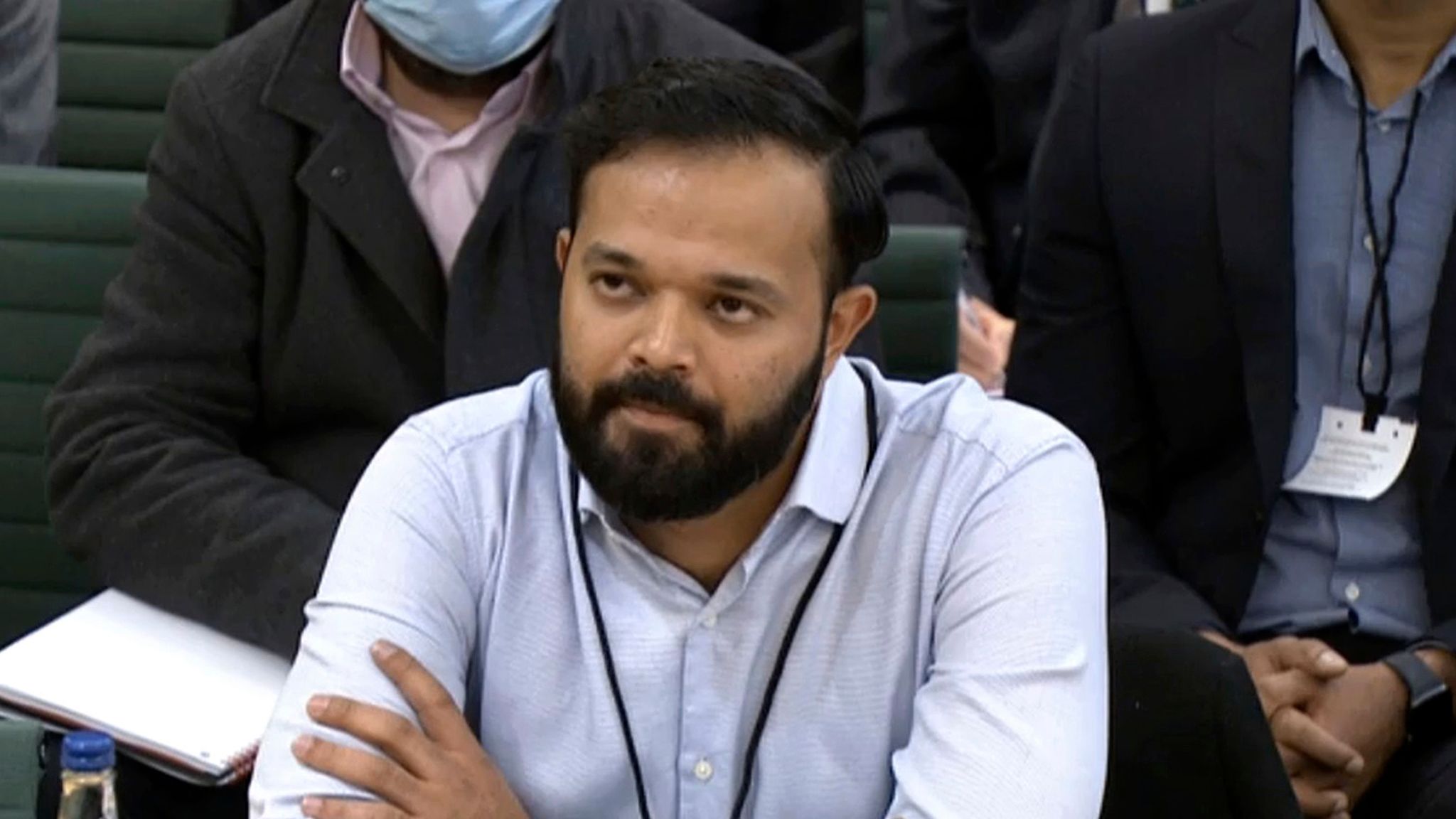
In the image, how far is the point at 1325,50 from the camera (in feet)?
9.38

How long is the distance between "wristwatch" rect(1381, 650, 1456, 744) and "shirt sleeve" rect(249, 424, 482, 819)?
3.61ft

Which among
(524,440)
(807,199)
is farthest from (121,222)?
(807,199)

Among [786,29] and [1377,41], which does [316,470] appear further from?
[786,29]

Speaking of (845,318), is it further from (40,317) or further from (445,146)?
(40,317)

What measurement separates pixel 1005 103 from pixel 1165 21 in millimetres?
1055

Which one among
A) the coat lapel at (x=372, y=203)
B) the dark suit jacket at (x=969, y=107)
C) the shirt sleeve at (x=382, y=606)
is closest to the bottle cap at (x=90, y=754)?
the shirt sleeve at (x=382, y=606)

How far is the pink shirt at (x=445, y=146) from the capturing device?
292cm

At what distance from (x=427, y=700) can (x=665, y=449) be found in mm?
264

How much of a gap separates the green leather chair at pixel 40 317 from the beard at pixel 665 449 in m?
1.31

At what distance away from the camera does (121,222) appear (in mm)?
3229

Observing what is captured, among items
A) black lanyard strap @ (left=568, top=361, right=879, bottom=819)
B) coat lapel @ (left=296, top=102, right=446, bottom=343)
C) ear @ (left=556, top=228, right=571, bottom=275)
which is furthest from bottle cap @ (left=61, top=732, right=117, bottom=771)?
coat lapel @ (left=296, top=102, right=446, bottom=343)

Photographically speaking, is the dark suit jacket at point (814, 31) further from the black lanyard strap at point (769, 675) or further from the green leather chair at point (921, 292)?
the black lanyard strap at point (769, 675)

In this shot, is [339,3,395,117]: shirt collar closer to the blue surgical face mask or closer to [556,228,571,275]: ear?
the blue surgical face mask

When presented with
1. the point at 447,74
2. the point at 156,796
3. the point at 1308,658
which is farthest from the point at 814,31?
the point at 156,796
